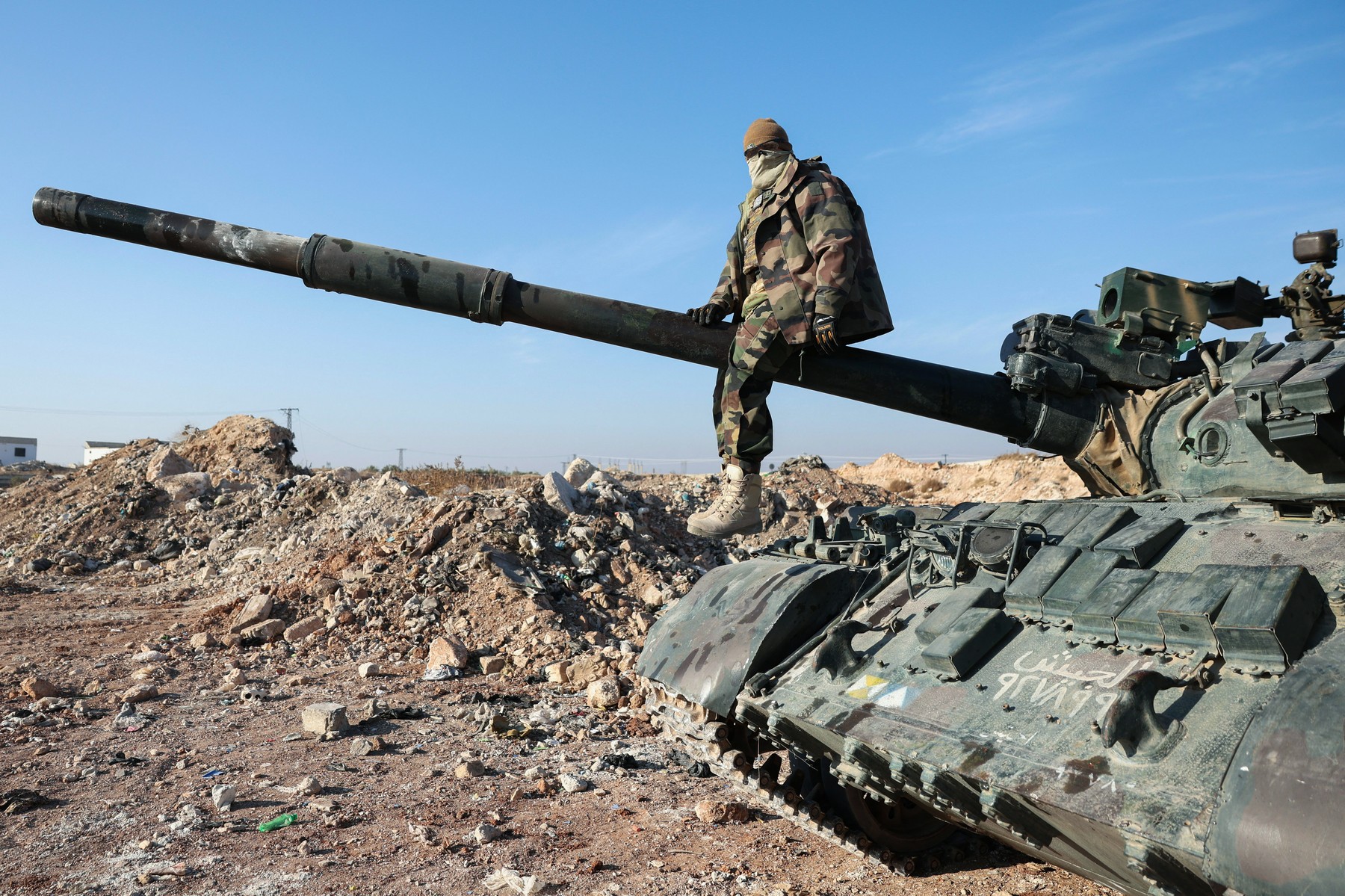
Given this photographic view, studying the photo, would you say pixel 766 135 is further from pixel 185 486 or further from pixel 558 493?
pixel 185 486

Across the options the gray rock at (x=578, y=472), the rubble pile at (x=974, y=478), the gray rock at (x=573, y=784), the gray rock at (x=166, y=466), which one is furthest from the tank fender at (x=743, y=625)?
the gray rock at (x=166, y=466)

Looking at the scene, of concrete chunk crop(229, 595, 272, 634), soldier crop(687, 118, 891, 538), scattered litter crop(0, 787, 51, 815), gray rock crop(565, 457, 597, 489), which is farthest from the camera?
gray rock crop(565, 457, 597, 489)

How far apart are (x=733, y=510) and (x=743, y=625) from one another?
2.02 feet

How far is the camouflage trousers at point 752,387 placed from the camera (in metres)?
4.96

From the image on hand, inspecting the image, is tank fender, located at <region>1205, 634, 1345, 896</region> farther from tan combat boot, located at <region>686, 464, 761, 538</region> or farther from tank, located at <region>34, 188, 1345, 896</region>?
tan combat boot, located at <region>686, 464, 761, 538</region>

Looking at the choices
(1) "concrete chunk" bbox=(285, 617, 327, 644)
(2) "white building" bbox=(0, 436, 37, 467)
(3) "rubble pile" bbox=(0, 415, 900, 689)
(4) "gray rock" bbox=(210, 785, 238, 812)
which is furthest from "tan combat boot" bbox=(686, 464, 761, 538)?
(2) "white building" bbox=(0, 436, 37, 467)

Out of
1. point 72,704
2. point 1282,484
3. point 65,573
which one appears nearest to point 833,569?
point 1282,484

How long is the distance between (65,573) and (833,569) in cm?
1443

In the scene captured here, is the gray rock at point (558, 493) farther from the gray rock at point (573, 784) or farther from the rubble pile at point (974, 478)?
the rubble pile at point (974, 478)

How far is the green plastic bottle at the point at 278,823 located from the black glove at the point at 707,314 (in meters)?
3.49

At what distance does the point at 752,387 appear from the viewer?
198 inches

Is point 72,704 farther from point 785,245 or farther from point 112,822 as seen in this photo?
point 785,245

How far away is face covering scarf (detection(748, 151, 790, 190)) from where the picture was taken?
536 cm

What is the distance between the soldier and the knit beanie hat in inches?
6.4
